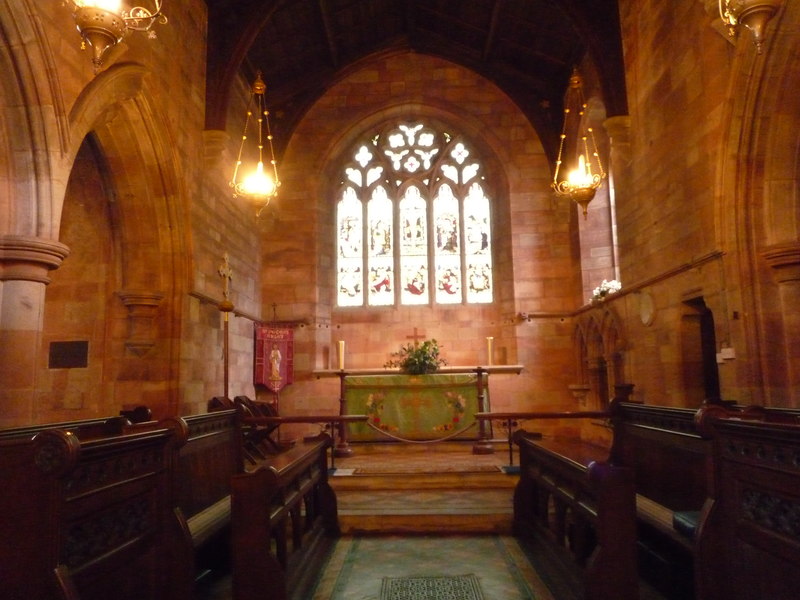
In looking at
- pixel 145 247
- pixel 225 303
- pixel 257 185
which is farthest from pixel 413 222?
pixel 145 247

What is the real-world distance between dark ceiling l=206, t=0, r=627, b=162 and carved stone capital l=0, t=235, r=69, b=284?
3.93 meters

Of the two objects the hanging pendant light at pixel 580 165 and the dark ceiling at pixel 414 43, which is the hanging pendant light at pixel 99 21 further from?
the hanging pendant light at pixel 580 165

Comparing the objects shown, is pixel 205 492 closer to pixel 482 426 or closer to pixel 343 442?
pixel 343 442

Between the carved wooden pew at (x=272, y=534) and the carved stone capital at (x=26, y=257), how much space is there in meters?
2.31

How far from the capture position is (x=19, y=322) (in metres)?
4.37

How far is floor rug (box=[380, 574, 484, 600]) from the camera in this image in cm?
361

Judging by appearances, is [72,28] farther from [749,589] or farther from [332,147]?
[332,147]

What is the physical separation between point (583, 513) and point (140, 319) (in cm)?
524

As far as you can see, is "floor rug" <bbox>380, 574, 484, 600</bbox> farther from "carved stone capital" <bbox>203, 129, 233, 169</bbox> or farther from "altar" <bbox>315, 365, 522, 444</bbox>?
"carved stone capital" <bbox>203, 129, 233, 169</bbox>

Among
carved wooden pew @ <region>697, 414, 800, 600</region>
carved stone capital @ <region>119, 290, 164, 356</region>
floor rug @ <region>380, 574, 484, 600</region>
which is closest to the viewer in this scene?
carved wooden pew @ <region>697, 414, 800, 600</region>

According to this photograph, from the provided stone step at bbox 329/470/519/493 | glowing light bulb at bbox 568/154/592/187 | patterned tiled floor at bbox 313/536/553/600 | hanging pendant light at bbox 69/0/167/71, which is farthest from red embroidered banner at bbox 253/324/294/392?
hanging pendant light at bbox 69/0/167/71

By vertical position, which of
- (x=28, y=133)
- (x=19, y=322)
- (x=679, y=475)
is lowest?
(x=679, y=475)

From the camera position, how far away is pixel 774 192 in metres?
5.29

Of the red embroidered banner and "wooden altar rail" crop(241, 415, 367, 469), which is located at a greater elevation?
the red embroidered banner
